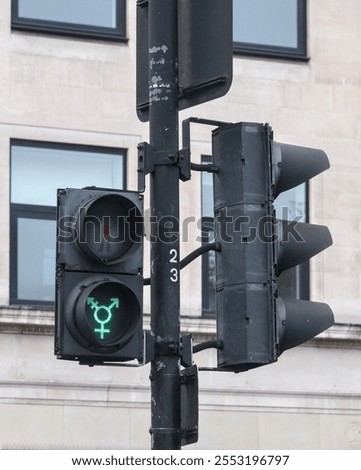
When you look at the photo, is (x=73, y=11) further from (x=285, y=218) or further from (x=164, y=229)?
(x=164, y=229)

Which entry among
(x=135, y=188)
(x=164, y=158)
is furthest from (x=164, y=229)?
(x=135, y=188)

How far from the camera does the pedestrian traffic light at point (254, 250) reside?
7156 millimetres

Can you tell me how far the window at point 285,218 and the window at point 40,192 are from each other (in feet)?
4.03

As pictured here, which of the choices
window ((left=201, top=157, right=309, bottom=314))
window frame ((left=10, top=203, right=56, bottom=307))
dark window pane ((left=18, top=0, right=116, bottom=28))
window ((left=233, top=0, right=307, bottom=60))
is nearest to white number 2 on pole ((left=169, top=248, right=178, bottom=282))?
window frame ((left=10, top=203, right=56, bottom=307))

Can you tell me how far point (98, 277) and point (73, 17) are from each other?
1286 centimetres

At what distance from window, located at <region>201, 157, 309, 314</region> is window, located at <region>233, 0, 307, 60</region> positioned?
1858mm

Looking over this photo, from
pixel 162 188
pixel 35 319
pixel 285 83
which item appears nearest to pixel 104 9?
pixel 285 83

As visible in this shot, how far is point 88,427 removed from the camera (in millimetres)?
18641

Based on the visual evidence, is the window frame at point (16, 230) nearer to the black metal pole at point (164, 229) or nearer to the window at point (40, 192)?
the window at point (40, 192)

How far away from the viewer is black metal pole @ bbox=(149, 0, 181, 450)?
290 inches

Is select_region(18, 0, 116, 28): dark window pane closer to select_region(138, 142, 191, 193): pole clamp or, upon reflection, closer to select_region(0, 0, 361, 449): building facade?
select_region(0, 0, 361, 449): building facade

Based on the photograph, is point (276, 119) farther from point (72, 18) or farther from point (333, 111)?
point (72, 18)

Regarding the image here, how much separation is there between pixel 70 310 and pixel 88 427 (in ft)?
39.0

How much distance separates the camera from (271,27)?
67.4 feet
